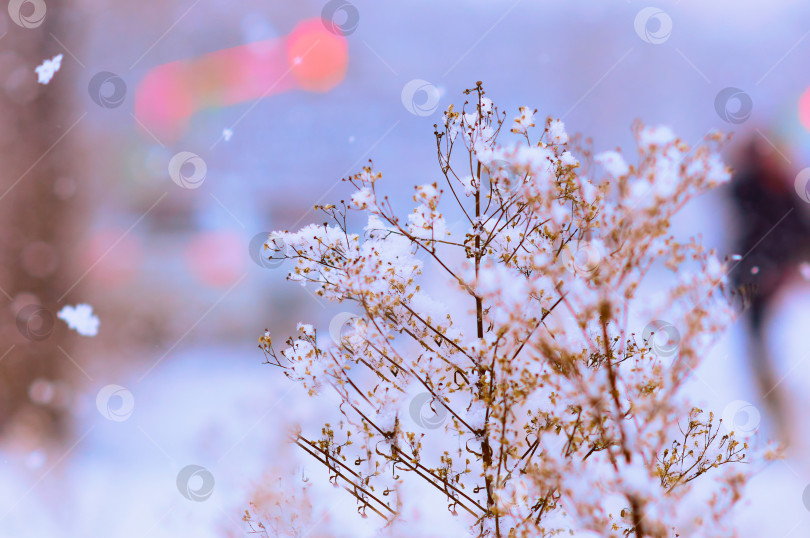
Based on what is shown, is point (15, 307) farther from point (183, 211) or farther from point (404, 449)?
point (404, 449)

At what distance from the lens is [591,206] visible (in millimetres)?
837

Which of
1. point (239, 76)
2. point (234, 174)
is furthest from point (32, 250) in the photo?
point (239, 76)

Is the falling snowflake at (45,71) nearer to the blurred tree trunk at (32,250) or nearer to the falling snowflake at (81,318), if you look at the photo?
the blurred tree trunk at (32,250)

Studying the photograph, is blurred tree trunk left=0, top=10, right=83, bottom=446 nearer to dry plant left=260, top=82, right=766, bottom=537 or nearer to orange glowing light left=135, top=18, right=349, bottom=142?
orange glowing light left=135, top=18, right=349, bottom=142

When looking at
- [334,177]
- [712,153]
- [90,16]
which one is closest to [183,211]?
[334,177]

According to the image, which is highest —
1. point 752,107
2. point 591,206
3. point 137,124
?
point 752,107

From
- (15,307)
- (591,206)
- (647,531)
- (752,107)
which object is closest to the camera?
(647,531)

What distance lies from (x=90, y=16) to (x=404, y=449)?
2.43 meters

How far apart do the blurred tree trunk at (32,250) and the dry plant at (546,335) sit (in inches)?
77.7

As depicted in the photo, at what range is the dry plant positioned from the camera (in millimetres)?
688

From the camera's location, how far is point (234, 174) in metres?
2.30

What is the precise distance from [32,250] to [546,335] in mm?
2429

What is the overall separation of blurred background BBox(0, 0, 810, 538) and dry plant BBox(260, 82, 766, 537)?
127cm

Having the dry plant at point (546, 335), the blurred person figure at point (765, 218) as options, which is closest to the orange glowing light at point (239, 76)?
the dry plant at point (546, 335)
